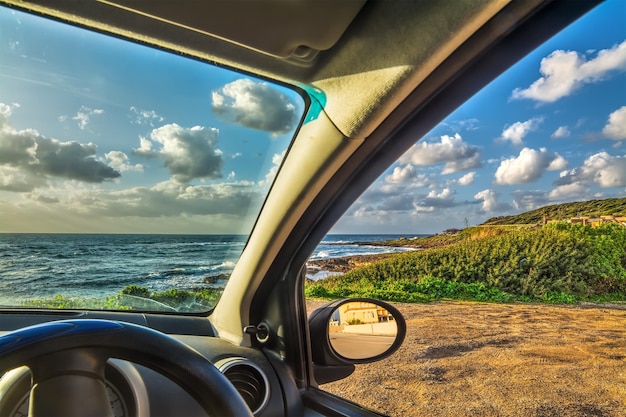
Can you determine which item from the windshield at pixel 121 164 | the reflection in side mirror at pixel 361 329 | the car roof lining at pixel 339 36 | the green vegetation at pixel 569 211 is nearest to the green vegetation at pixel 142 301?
the windshield at pixel 121 164

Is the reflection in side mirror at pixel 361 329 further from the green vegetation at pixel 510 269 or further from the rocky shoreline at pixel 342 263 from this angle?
the rocky shoreline at pixel 342 263

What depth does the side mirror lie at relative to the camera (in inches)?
94.7

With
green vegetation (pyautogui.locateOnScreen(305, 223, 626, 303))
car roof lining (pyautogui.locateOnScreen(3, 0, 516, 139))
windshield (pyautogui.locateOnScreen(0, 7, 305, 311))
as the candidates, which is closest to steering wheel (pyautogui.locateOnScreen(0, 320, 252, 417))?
car roof lining (pyautogui.locateOnScreen(3, 0, 516, 139))

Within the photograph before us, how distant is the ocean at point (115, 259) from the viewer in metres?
2.30

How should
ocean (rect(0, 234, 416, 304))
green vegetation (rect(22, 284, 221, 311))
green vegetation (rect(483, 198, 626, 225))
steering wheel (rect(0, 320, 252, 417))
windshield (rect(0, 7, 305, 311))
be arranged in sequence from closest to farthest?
1. steering wheel (rect(0, 320, 252, 417))
2. green vegetation (rect(483, 198, 626, 225))
3. windshield (rect(0, 7, 305, 311))
4. ocean (rect(0, 234, 416, 304))
5. green vegetation (rect(22, 284, 221, 311))

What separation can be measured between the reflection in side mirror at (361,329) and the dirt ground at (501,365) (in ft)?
0.29

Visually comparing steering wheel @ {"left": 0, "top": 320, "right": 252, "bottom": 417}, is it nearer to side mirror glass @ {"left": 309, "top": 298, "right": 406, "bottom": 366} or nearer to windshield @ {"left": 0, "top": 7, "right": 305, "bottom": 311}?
windshield @ {"left": 0, "top": 7, "right": 305, "bottom": 311}

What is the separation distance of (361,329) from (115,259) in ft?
4.37

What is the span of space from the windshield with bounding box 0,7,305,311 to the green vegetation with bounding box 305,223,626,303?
0.77 m

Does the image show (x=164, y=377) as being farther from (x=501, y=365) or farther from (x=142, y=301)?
(x=501, y=365)

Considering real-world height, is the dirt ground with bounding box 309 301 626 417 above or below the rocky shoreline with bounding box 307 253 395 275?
below

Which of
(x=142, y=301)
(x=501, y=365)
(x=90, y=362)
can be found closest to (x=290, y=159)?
(x=90, y=362)

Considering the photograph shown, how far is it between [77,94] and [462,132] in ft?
5.33

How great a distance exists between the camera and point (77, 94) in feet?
6.71
